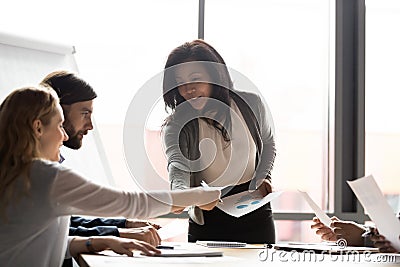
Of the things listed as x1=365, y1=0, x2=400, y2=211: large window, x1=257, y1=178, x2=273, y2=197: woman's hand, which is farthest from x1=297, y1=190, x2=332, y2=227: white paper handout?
x1=365, y1=0, x2=400, y2=211: large window

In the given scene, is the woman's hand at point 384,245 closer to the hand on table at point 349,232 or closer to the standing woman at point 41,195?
the hand on table at point 349,232

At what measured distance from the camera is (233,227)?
2398 mm

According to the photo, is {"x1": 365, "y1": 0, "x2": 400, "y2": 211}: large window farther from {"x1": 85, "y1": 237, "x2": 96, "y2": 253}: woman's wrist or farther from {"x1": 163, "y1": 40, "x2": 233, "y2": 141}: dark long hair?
{"x1": 85, "y1": 237, "x2": 96, "y2": 253}: woman's wrist

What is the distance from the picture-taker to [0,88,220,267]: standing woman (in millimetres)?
1605

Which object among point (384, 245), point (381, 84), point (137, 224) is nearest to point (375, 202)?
point (384, 245)

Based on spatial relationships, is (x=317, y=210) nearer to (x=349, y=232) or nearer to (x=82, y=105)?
(x=349, y=232)

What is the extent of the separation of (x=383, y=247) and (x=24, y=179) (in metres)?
0.97

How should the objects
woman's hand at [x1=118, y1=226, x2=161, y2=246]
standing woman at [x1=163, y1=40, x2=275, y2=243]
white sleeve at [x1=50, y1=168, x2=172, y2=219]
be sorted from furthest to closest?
standing woman at [x1=163, y1=40, x2=275, y2=243] < woman's hand at [x1=118, y1=226, x2=161, y2=246] < white sleeve at [x1=50, y1=168, x2=172, y2=219]

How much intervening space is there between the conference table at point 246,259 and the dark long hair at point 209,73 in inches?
23.0

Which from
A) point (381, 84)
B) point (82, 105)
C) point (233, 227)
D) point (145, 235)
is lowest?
point (233, 227)

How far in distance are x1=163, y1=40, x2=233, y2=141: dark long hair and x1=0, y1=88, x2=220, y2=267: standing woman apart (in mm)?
711

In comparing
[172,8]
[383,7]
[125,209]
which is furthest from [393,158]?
[125,209]

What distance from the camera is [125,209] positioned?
169cm

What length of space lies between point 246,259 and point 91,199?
0.44 metres
